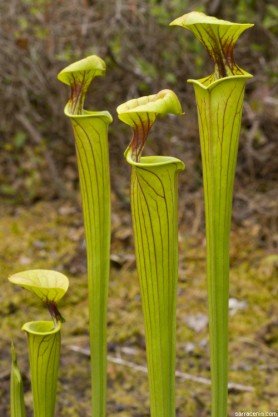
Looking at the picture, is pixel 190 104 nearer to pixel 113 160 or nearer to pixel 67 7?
pixel 113 160

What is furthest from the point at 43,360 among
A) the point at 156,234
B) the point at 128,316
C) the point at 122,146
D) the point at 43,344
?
the point at 122,146

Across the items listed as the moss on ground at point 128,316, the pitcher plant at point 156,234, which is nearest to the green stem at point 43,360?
Answer: the pitcher plant at point 156,234

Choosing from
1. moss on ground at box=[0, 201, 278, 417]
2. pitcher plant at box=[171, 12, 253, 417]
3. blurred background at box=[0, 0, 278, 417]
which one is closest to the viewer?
pitcher plant at box=[171, 12, 253, 417]

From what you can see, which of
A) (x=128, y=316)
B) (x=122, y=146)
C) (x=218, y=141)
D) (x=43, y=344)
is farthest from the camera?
(x=122, y=146)

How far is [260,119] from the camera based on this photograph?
3.09 metres

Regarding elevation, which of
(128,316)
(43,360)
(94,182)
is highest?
(94,182)

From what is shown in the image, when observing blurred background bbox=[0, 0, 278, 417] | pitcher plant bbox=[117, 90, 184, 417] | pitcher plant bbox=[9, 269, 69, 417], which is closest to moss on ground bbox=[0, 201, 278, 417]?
blurred background bbox=[0, 0, 278, 417]

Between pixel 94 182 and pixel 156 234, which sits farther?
pixel 94 182

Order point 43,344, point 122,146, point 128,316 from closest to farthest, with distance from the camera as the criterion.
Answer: point 43,344 < point 128,316 < point 122,146

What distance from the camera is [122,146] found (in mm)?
3158

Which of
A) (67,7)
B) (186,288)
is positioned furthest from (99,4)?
(186,288)

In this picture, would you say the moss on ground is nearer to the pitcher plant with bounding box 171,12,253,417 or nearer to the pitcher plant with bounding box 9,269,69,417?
the pitcher plant with bounding box 9,269,69,417

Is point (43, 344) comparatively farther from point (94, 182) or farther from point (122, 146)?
point (122, 146)

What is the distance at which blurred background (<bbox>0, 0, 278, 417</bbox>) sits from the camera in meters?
2.54
